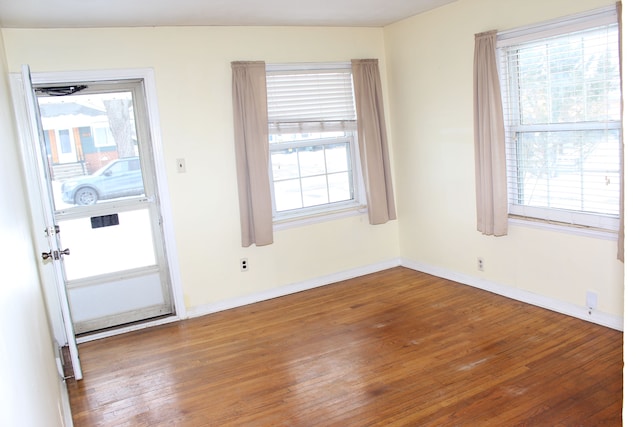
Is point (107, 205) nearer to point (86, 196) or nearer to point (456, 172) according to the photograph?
point (86, 196)

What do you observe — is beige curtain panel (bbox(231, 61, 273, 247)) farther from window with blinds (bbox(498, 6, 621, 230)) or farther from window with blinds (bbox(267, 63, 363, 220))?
window with blinds (bbox(498, 6, 621, 230))

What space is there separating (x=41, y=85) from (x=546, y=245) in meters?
4.06

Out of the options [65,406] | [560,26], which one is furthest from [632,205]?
[560,26]

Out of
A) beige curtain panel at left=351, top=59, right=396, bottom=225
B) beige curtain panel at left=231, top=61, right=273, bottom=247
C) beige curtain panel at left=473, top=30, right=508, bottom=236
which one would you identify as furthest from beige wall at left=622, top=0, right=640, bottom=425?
beige curtain panel at left=351, top=59, right=396, bottom=225

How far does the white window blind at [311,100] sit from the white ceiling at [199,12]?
458mm

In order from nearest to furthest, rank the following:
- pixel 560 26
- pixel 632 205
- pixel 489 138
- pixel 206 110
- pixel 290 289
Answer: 1. pixel 632 205
2. pixel 560 26
3. pixel 489 138
4. pixel 206 110
5. pixel 290 289

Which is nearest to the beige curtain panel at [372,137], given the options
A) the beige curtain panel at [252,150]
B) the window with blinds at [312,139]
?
the window with blinds at [312,139]

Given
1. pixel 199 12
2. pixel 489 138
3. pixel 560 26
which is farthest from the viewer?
pixel 489 138

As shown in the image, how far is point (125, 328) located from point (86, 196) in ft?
3.76

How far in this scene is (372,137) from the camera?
5.10 metres

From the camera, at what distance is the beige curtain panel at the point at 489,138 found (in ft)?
13.3

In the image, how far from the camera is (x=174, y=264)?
450 centimetres

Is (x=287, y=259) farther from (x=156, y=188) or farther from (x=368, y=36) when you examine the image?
(x=368, y=36)

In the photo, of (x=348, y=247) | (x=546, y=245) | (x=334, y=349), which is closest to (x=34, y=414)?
(x=334, y=349)
